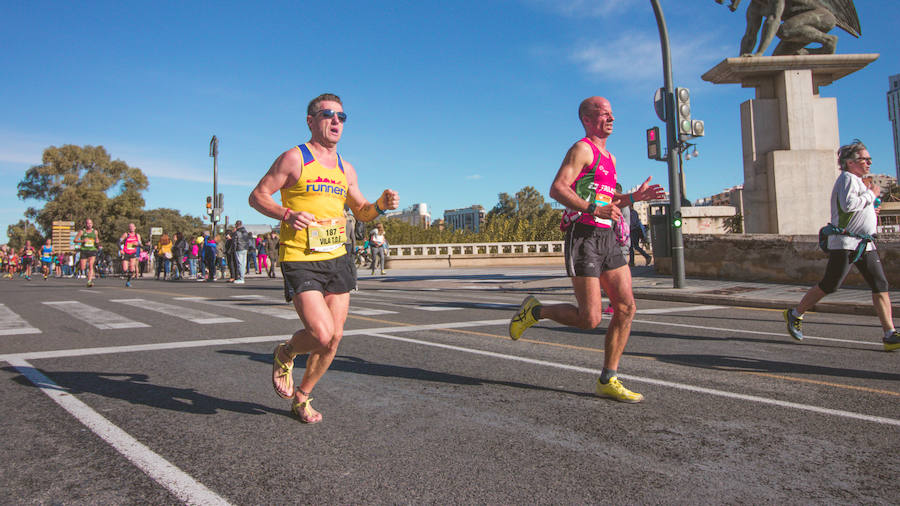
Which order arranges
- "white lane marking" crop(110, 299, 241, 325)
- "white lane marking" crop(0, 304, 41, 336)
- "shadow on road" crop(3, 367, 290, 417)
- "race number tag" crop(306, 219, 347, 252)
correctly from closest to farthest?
"race number tag" crop(306, 219, 347, 252), "shadow on road" crop(3, 367, 290, 417), "white lane marking" crop(0, 304, 41, 336), "white lane marking" crop(110, 299, 241, 325)

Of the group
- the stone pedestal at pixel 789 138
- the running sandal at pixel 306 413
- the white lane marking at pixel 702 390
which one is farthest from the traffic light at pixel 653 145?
the running sandal at pixel 306 413

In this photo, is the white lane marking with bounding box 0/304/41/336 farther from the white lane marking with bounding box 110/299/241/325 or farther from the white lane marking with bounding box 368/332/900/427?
the white lane marking with bounding box 368/332/900/427

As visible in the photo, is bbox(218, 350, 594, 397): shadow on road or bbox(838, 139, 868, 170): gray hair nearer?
bbox(218, 350, 594, 397): shadow on road

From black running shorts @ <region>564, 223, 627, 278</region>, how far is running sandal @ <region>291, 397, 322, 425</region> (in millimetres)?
1763

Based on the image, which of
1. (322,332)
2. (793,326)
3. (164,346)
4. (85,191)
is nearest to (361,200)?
(322,332)

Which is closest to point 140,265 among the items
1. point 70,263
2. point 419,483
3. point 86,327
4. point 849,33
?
point 70,263

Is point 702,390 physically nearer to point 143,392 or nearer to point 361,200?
point 361,200

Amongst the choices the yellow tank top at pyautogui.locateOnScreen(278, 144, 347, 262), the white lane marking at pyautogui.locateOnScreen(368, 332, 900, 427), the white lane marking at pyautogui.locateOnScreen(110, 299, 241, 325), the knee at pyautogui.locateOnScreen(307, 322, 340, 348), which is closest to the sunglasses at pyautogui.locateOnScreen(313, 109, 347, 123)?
the yellow tank top at pyautogui.locateOnScreen(278, 144, 347, 262)

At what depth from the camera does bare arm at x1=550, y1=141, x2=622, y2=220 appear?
12.8 feet

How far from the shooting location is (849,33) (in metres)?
16.2

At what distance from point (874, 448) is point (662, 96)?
32.7 feet

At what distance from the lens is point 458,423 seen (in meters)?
3.32

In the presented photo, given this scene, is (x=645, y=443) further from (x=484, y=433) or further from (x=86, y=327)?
(x=86, y=327)

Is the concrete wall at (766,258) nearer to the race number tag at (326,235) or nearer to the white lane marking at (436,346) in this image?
the white lane marking at (436,346)
